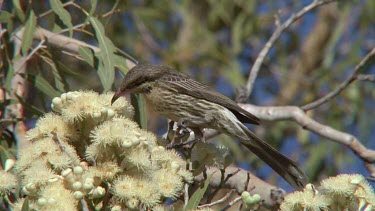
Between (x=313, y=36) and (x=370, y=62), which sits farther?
(x=313, y=36)

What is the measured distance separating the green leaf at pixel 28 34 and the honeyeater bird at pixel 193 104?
54cm

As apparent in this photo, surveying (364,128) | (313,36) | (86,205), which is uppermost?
(313,36)

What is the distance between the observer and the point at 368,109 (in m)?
7.43

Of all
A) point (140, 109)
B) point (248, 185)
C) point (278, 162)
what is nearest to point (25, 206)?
point (140, 109)

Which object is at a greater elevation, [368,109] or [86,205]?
[368,109]

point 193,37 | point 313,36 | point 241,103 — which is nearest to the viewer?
point 241,103

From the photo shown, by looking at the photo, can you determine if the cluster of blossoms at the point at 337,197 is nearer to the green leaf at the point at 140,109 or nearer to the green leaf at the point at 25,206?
the green leaf at the point at 25,206

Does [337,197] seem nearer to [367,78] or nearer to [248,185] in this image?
[248,185]

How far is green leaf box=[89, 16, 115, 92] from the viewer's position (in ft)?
14.5

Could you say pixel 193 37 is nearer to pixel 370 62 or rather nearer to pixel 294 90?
pixel 294 90

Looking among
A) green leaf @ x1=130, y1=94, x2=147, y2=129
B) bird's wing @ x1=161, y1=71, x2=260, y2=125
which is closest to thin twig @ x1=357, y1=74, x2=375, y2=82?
bird's wing @ x1=161, y1=71, x2=260, y2=125

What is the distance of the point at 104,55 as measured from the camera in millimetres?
4473

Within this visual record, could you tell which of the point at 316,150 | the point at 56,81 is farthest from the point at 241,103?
the point at 316,150

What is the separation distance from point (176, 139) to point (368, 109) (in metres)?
4.11
